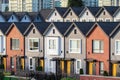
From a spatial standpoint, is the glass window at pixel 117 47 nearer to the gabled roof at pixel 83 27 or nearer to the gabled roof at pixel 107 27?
the gabled roof at pixel 107 27

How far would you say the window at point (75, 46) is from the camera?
61.1 meters

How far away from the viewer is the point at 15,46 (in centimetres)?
6844

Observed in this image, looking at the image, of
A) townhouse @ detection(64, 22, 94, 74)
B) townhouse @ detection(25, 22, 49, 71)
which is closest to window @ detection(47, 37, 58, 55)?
townhouse @ detection(25, 22, 49, 71)

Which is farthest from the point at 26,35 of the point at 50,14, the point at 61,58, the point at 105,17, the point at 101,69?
the point at 50,14

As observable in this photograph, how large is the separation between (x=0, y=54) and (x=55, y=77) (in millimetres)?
16116

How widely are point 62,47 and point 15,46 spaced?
801cm

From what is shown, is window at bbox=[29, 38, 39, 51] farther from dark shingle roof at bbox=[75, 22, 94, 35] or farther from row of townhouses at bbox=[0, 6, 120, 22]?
row of townhouses at bbox=[0, 6, 120, 22]

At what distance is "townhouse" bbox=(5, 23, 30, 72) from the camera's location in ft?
220

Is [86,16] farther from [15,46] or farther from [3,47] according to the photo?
[15,46]

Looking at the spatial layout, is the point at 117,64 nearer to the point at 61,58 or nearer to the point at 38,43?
the point at 61,58

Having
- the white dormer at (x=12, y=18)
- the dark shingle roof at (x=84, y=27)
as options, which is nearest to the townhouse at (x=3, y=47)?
the dark shingle roof at (x=84, y=27)

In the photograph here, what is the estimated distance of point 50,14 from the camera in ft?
309

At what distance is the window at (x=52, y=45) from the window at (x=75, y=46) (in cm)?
214

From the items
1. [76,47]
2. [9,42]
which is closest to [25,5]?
[9,42]
